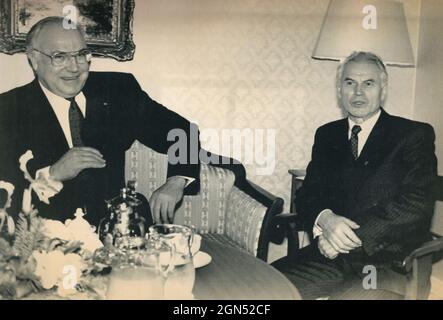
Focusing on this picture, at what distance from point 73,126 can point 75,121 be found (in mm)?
25

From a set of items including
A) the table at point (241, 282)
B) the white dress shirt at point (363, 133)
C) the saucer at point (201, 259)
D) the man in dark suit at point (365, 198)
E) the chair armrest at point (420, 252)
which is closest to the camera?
the table at point (241, 282)

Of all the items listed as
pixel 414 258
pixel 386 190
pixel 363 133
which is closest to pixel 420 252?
→ pixel 414 258

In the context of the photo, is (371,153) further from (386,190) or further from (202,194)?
(202,194)

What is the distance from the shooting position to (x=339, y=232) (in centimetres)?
214

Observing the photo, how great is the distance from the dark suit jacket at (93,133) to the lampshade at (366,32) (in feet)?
2.54

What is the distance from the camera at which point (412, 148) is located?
6.80 ft

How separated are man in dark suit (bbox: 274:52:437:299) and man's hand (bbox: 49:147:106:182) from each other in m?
0.96

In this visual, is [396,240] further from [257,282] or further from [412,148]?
[257,282]

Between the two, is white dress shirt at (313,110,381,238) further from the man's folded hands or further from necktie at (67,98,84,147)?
necktie at (67,98,84,147)

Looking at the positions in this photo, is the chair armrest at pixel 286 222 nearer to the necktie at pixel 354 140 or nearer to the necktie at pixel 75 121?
the necktie at pixel 354 140

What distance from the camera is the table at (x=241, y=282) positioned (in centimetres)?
127

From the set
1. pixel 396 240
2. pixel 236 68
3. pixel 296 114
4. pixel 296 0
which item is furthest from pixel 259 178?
pixel 296 0

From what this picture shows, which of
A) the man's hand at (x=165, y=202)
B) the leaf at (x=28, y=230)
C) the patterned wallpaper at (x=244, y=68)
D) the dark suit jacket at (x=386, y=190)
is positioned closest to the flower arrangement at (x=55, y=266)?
the leaf at (x=28, y=230)

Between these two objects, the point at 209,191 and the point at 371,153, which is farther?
the point at 209,191
